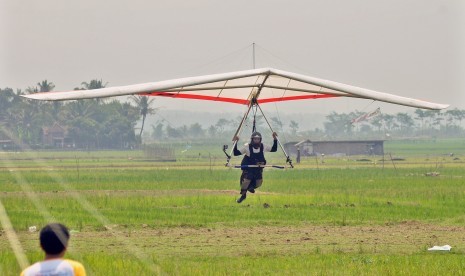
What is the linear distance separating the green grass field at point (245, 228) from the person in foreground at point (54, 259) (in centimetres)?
711

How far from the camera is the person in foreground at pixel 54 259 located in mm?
7707

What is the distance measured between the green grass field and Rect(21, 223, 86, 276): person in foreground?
23.3 ft

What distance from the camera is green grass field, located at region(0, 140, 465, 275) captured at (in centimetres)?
1612

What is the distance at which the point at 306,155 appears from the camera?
3780 inches

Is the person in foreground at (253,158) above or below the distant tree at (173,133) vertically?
below

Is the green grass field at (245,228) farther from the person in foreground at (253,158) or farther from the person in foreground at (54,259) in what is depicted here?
the person in foreground at (54,259)

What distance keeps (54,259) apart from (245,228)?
49.1 feet

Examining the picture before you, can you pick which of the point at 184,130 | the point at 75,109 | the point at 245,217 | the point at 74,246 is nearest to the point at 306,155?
the point at 75,109

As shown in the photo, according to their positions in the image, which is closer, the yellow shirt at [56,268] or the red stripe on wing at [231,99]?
the yellow shirt at [56,268]

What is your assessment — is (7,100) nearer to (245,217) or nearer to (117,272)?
(245,217)

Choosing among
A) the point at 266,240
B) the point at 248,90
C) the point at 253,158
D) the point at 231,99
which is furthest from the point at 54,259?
the point at 231,99

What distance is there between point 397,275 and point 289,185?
26250mm

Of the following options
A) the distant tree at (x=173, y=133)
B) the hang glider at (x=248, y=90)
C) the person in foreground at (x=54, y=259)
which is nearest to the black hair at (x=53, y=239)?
the person in foreground at (x=54, y=259)

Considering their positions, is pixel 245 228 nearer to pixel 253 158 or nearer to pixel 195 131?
pixel 253 158
